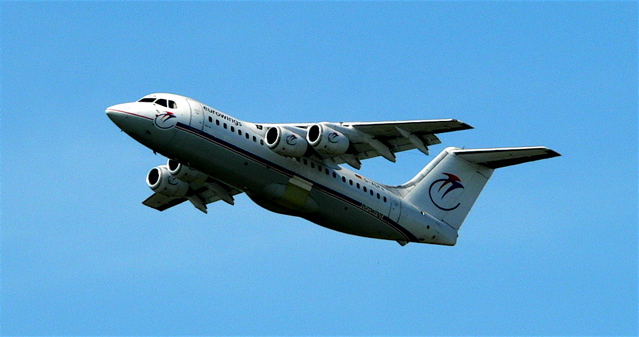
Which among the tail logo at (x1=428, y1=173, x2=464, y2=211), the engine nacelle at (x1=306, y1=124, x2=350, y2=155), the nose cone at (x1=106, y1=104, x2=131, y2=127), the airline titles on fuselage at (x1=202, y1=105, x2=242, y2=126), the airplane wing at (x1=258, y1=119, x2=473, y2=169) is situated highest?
the tail logo at (x1=428, y1=173, x2=464, y2=211)

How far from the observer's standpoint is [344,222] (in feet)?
92.4

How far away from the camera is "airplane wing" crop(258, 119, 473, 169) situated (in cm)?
2644

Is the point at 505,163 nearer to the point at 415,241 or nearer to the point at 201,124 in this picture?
the point at 415,241

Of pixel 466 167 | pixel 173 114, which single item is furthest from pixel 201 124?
pixel 466 167

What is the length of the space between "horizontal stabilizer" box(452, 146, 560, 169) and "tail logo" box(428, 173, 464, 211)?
64 cm

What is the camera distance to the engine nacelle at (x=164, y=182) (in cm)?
2962

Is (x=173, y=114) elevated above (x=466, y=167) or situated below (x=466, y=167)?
below

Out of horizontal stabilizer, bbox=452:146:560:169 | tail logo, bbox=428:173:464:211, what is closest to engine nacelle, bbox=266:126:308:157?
tail logo, bbox=428:173:464:211

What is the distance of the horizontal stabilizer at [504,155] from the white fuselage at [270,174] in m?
1.97

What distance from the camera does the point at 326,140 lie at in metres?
26.4

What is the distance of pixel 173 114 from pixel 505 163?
29.5 ft

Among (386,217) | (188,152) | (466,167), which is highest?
(466,167)

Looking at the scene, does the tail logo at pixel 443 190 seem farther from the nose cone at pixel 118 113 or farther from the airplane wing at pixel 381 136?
the nose cone at pixel 118 113

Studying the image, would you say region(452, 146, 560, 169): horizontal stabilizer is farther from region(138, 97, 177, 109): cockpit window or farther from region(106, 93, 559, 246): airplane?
region(138, 97, 177, 109): cockpit window
